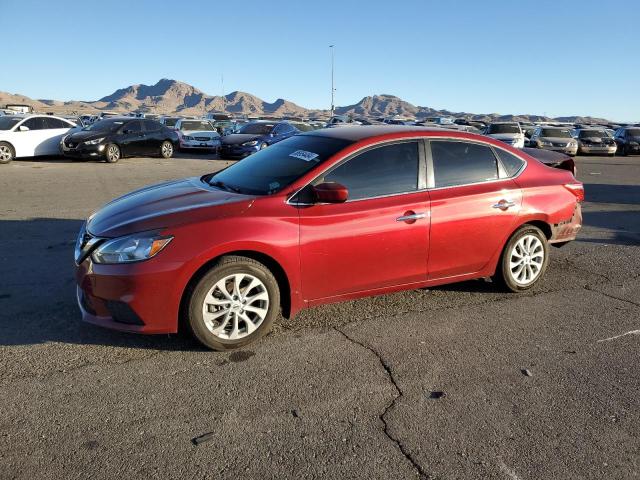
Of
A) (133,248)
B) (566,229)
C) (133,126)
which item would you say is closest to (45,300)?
(133,248)

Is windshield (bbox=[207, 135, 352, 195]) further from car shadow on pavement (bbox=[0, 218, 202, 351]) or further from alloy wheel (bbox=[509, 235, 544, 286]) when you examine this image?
alloy wheel (bbox=[509, 235, 544, 286])

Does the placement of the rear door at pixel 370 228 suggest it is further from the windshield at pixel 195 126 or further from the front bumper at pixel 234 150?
the windshield at pixel 195 126

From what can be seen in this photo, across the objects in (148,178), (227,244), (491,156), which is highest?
(491,156)

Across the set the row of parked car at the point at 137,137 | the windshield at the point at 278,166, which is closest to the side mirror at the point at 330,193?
the windshield at the point at 278,166

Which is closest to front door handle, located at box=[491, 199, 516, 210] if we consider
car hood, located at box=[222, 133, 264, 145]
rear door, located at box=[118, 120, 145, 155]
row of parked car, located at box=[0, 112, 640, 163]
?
row of parked car, located at box=[0, 112, 640, 163]

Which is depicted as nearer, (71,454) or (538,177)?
(71,454)

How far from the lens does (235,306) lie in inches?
148

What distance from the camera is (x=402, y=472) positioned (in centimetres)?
258

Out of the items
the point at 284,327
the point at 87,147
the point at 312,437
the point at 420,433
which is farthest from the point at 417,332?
the point at 87,147

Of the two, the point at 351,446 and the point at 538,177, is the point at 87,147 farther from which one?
the point at 351,446

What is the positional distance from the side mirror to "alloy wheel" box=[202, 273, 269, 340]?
77 cm

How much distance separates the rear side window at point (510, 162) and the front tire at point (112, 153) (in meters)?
15.1

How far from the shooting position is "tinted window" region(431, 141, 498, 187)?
15.1 feet

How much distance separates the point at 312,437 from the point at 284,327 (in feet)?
4.89
